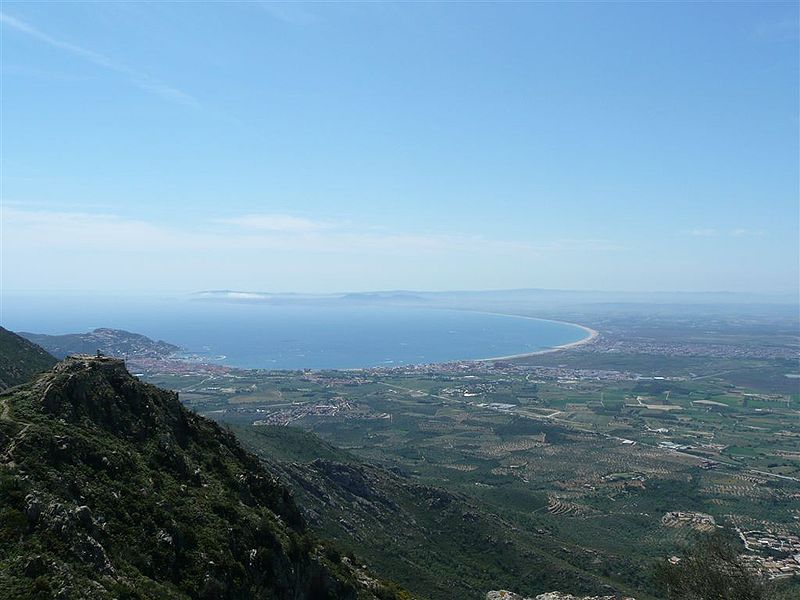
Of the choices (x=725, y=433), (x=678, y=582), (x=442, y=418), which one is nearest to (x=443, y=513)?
(x=678, y=582)

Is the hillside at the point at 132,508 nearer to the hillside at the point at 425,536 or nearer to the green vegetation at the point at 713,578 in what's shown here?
the green vegetation at the point at 713,578

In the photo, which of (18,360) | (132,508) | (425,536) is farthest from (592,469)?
(132,508)

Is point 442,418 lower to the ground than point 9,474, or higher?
lower

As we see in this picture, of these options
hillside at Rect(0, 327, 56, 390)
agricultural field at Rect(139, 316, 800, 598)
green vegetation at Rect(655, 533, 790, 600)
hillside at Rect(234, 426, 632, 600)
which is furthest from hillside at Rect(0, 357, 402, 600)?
hillside at Rect(0, 327, 56, 390)

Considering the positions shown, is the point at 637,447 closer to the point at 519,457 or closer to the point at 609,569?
the point at 519,457

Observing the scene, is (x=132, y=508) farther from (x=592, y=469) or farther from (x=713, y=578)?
(x=592, y=469)

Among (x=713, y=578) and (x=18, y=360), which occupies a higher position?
(x=18, y=360)
